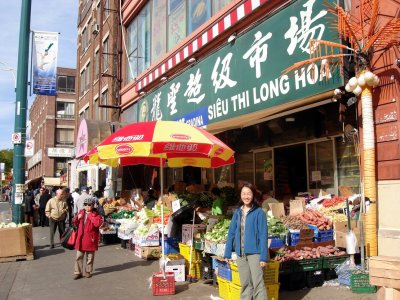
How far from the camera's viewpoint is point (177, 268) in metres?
8.12

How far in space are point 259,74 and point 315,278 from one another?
4.81 m

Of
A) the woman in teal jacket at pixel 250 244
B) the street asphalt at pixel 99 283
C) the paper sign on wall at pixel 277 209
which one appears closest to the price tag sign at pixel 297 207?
the paper sign on wall at pixel 277 209

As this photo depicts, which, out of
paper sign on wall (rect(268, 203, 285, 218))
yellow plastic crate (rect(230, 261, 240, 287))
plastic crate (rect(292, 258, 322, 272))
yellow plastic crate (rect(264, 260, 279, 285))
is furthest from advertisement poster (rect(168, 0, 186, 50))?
yellow plastic crate (rect(264, 260, 279, 285))

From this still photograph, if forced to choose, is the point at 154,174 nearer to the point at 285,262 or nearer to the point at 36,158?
the point at 285,262

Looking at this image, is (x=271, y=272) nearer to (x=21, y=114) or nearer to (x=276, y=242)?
(x=276, y=242)

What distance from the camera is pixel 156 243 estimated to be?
1085 cm

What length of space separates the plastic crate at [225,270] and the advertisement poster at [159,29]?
11.4m

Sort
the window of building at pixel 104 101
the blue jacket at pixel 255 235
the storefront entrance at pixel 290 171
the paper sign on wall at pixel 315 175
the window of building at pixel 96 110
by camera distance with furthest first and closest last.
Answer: the window of building at pixel 96 110
the window of building at pixel 104 101
the storefront entrance at pixel 290 171
the paper sign on wall at pixel 315 175
the blue jacket at pixel 255 235

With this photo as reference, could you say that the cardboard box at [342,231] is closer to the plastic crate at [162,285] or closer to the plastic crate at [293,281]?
the plastic crate at [293,281]

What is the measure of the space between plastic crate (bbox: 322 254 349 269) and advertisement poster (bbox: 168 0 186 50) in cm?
1016

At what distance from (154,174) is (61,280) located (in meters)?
10.9

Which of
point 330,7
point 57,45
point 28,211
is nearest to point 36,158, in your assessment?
point 28,211

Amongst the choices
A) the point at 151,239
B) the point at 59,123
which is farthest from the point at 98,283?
the point at 59,123

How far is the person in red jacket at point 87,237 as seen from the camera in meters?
8.82
